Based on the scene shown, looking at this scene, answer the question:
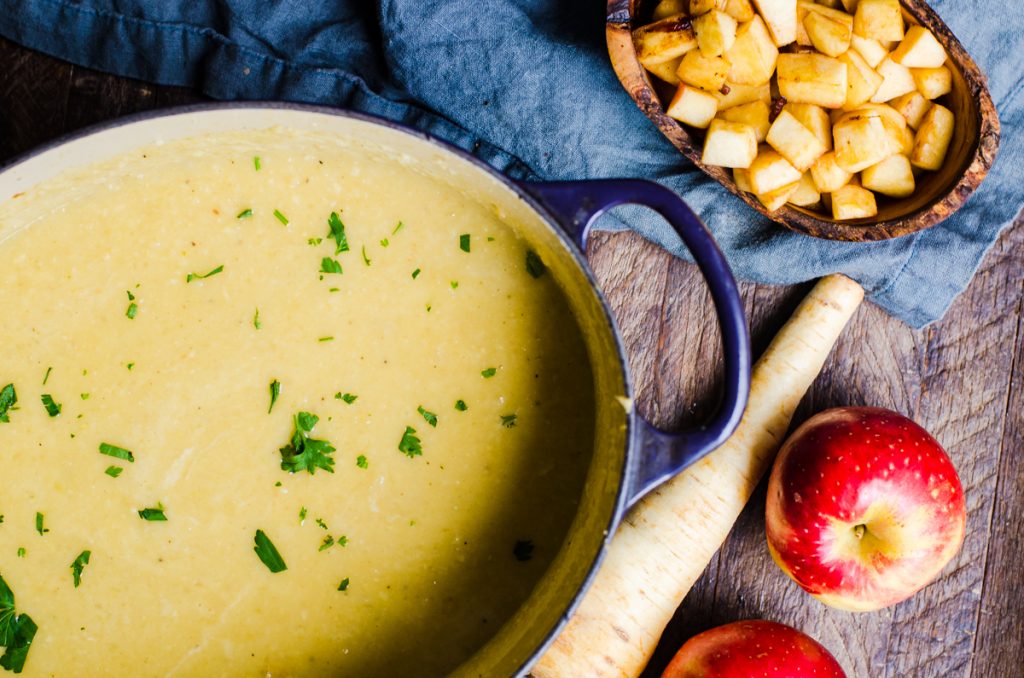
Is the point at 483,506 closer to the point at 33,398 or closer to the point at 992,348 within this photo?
the point at 33,398

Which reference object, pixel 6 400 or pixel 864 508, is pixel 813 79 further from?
pixel 6 400

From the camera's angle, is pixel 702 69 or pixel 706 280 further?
pixel 702 69

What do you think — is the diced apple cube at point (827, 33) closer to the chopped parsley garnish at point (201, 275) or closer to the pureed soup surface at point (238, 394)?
the pureed soup surface at point (238, 394)

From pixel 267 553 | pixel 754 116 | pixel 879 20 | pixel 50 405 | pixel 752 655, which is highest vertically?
pixel 879 20

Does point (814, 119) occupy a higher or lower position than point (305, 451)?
higher

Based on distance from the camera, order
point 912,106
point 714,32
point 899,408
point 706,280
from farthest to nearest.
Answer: point 899,408 < point 912,106 < point 714,32 < point 706,280

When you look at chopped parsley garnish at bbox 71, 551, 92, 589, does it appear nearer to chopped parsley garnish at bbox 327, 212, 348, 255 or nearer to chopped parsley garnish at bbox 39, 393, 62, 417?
chopped parsley garnish at bbox 39, 393, 62, 417

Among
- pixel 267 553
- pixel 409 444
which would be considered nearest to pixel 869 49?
pixel 409 444
